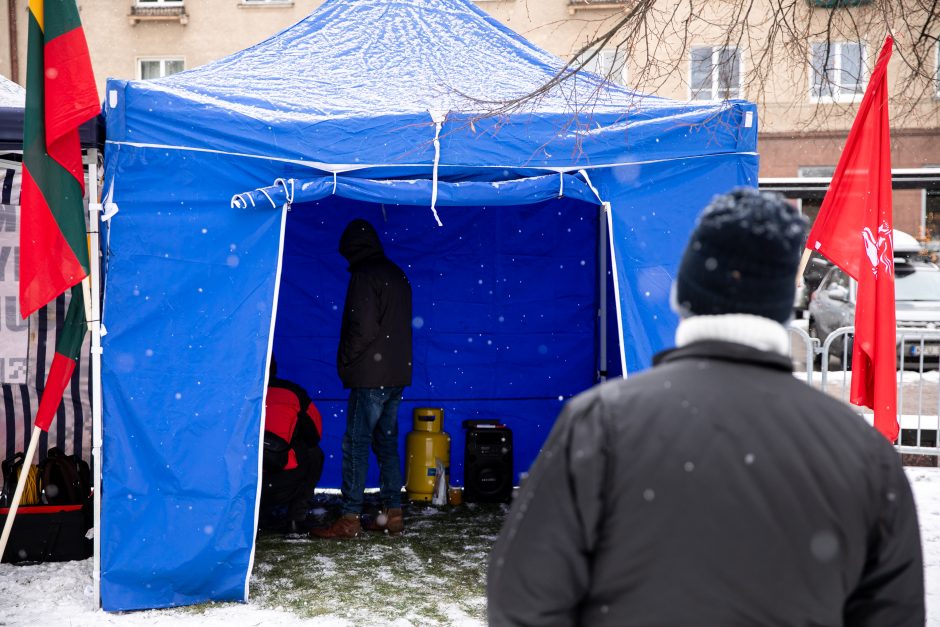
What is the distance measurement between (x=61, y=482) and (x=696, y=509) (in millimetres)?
4864

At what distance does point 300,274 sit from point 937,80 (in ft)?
14.9

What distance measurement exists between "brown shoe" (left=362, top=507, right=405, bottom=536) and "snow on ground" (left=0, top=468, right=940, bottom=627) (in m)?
1.11

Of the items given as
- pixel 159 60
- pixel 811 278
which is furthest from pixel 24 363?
pixel 811 278

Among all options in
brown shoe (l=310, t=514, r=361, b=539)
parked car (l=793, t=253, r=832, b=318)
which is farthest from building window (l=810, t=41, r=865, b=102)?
parked car (l=793, t=253, r=832, b=318)

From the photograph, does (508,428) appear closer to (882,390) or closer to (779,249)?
(882,390)

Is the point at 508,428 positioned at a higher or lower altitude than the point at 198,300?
lower

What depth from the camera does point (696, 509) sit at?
4.57 feet

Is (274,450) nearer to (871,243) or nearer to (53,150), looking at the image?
(53,150)

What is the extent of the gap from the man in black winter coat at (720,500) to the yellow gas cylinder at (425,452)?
5.29 meters

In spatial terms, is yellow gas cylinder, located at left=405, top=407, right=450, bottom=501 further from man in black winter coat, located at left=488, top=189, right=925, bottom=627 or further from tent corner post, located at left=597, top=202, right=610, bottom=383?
man in black winter coat, located at left=488, top=189, right=925, bottom=627

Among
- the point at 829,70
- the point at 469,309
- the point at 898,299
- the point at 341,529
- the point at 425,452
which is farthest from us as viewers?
the point at 898,299

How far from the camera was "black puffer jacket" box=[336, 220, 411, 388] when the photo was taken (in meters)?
5.66

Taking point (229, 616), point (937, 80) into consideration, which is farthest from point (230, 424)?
point (937, 80)

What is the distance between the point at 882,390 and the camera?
4672 millimetres
